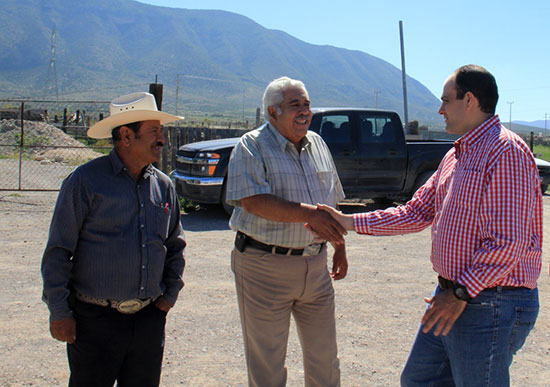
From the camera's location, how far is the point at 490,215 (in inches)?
90.1

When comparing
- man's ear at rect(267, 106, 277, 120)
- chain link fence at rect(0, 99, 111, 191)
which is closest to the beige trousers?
man's ear at rect(267, 106, 277, 120)

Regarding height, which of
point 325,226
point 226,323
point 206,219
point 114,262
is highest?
point 325,226

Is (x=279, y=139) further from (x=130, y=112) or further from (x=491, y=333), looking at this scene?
(x=491, y=333)

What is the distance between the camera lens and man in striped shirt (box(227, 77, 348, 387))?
3.07m

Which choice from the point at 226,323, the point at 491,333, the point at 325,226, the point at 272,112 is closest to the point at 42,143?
the point at 226,323

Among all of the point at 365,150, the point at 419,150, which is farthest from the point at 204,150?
the point at 419,150

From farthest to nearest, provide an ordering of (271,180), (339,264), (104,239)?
(339,264) < (271,180) < (104,239)

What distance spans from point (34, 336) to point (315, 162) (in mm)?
2883

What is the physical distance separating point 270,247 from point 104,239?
3.02 feet

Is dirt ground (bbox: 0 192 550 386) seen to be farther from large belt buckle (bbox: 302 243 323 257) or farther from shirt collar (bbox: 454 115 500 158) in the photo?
shirt collar (bbox: 454 115 500 158)

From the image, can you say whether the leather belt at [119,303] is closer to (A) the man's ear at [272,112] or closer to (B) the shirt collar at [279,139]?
(B) the shirt collar at [279,139]

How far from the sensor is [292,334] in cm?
479

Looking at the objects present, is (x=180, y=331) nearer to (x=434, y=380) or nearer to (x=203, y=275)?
(x=203, y=275)

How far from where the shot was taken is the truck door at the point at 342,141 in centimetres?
1028
